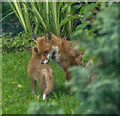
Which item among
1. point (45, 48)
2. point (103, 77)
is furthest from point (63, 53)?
point (103, 77)

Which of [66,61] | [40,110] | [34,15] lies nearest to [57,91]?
[66,61]

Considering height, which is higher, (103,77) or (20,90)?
(103,77)

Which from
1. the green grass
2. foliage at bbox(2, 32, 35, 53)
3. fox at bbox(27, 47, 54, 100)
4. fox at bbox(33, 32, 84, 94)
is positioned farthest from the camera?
foliage at bbox(2, 32, 35, 53)

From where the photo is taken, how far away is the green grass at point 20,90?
21.0 ft

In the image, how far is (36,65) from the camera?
24.2 feet

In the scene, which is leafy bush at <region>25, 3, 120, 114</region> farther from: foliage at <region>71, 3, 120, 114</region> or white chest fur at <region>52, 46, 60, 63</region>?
white chest fur at <region>52, 46, 60, 63</region>

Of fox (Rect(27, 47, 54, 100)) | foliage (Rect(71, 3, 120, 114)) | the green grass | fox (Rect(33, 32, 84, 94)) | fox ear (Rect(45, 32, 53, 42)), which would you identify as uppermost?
foliage (Rect(71, 3, 120, 114))

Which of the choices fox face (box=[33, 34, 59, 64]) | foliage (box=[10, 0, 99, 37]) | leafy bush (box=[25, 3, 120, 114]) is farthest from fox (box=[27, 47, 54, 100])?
foliage (box=[10, 0, 99, 37])

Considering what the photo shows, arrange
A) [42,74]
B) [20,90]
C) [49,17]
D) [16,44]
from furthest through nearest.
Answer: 1. [16,44]
2. [49,17]
3. [20,90]
4. [42,74]

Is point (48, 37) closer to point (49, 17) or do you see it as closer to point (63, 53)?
point (63, 53)

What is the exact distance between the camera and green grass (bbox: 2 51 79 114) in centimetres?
641

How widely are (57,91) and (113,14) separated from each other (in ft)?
15.5

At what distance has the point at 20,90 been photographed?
8148mm

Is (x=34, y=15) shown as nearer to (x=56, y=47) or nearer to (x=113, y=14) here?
(x=56, y=47)
